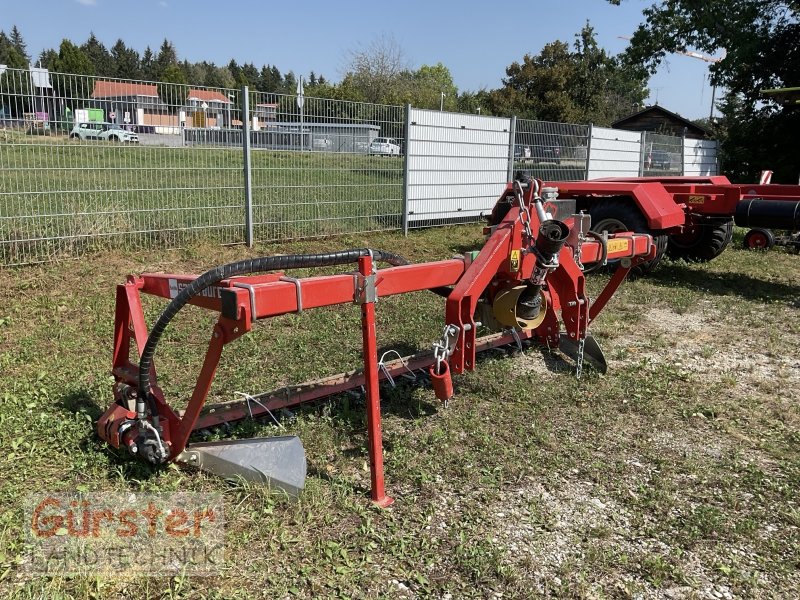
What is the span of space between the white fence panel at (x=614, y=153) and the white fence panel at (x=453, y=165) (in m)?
2.73

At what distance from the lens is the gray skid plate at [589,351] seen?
15.3 feet

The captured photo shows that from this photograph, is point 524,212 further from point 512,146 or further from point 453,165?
point 512,146

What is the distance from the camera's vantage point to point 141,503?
9.34ft

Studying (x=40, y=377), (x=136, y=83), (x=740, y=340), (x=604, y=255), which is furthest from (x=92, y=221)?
(x=740, y=340)

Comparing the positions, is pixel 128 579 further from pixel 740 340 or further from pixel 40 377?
pixel 740 340

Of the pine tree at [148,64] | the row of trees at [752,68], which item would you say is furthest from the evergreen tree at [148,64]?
the row of trees at [752,68]

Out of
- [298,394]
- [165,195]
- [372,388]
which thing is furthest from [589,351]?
[165,195]

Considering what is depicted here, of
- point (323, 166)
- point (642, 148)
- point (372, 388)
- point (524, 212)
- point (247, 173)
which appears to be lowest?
point (372, 388)

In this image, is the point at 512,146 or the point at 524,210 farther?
the point at 512,146

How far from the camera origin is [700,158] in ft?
58.7

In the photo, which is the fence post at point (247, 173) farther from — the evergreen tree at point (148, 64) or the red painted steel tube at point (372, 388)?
the evergreen tree at point (148, 64)

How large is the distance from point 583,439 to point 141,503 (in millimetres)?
2322

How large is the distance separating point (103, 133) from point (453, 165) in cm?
557

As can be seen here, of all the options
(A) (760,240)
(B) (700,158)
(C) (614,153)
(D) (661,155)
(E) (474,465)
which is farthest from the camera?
(B) (700,158)
